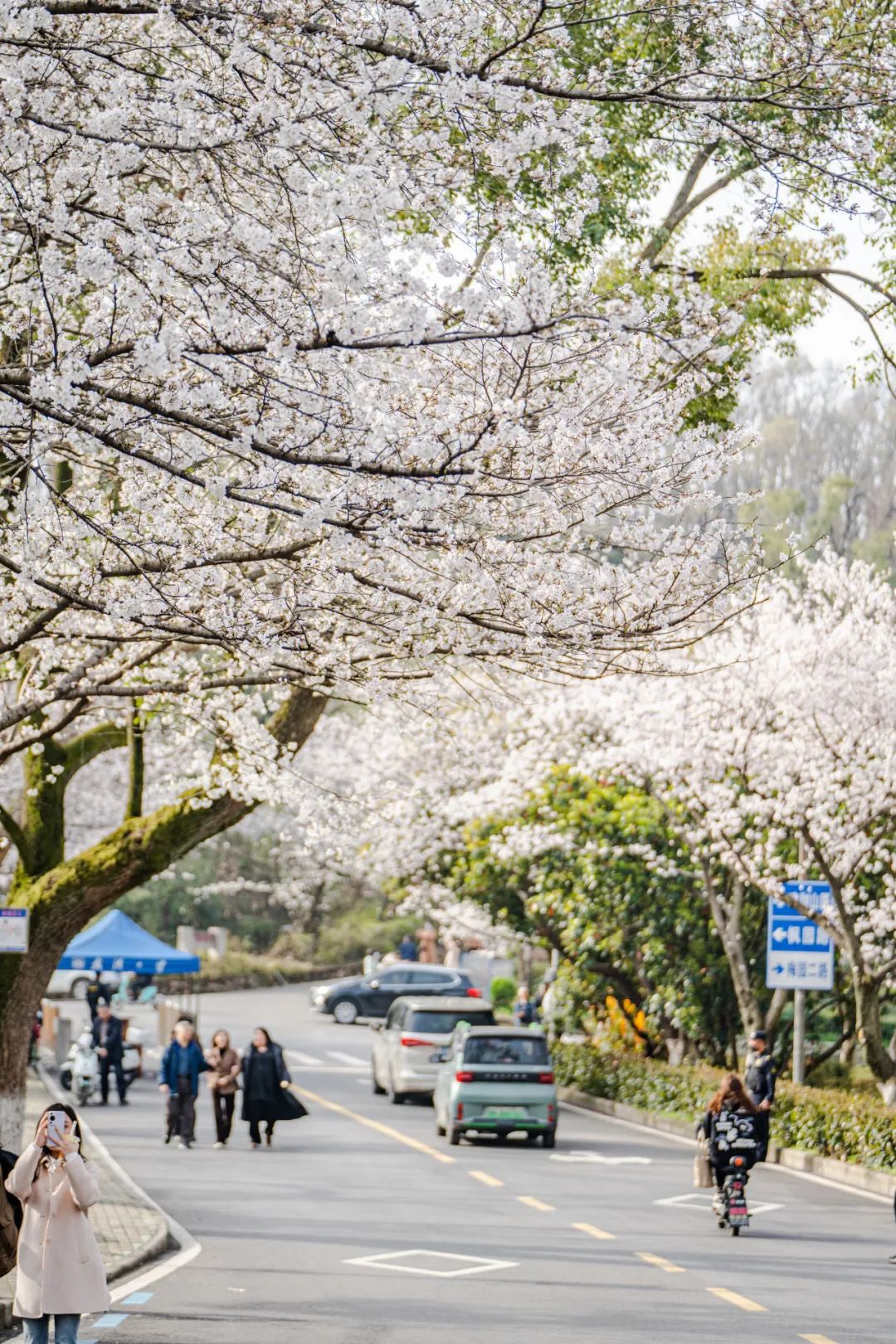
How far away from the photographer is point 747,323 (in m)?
13.1

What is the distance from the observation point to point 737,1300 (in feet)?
40.6

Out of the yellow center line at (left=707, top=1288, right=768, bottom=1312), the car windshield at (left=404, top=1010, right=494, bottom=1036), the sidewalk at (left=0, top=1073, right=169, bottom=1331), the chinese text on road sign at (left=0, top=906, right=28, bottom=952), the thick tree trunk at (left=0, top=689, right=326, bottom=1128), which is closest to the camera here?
the yellow center line at (left=707, top=1288, right=768, bottom=1312)

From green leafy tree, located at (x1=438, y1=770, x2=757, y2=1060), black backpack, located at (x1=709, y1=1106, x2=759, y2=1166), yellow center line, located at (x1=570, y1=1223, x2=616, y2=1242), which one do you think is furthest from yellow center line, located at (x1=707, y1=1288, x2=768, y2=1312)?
green leafy tree, located at (x1=438, y1=770, x2=757, y2=1060)

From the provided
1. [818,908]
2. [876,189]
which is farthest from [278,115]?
[818,908]

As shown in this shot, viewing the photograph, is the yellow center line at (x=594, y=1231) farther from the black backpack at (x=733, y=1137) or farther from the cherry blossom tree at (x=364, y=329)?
the cherry blossom tree at (x=364, y=329)

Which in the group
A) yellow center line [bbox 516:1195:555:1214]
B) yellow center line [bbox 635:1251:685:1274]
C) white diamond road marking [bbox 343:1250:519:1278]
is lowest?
yellow center line [bbox 516:1195:555:1214]

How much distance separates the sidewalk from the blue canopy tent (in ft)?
43.0

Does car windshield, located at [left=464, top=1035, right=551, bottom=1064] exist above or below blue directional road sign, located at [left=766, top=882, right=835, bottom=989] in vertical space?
below

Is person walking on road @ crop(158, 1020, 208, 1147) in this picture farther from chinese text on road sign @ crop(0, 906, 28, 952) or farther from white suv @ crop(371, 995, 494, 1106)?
chinese text on road sign @ crop(0, 906, 28, 952)

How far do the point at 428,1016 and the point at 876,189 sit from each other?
22.8 meters

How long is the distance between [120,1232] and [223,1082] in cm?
955

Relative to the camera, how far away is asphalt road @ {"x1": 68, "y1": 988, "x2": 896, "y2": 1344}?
11.4m

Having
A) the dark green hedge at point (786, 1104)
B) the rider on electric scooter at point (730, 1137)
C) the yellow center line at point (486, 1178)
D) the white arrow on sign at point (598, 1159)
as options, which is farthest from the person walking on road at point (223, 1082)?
the rider on electric scooter at point (730, 1137)

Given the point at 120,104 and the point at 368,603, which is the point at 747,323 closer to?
the point at 368,603
